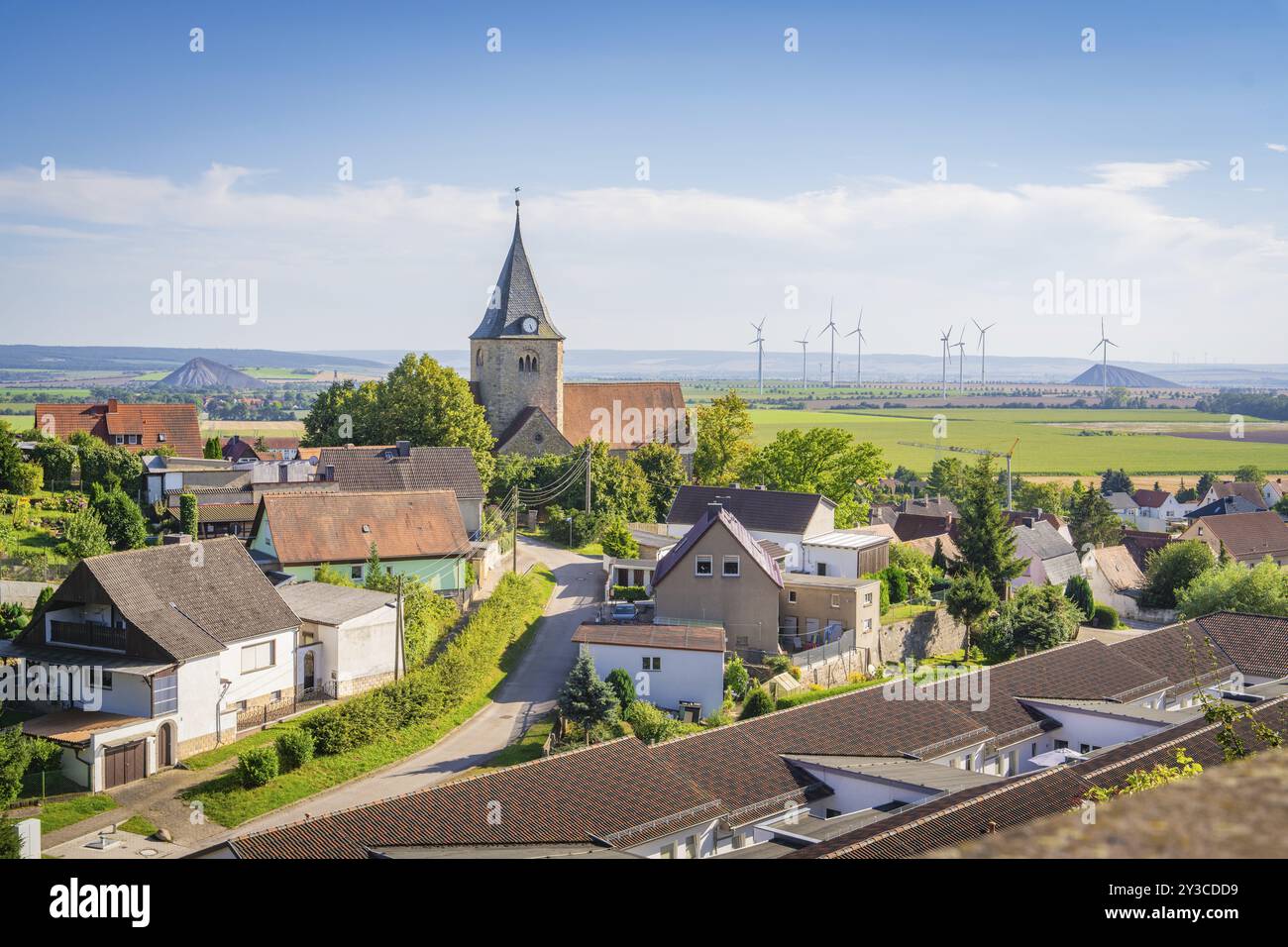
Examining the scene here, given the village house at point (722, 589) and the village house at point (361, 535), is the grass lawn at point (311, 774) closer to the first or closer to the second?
the village house at point (722, 589)

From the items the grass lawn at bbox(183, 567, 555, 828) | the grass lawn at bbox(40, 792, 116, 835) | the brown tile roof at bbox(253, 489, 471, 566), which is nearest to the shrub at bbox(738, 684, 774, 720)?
the grass lawn at bbox(183, 567, 555, 828)

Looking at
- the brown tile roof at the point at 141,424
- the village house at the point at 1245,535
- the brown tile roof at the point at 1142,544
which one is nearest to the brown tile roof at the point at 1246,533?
the village house at the point at 1245,535

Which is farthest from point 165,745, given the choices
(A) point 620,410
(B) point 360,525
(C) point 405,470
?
A: (A) point 620,410

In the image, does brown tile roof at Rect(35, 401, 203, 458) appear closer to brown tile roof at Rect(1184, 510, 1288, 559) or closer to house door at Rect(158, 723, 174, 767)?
house door at Rect(158, 723, 174, 767)

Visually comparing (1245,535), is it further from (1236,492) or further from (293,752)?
(293,752)

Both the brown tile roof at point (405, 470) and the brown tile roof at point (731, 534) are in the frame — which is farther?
the brown tile roof at point (405, 470)
